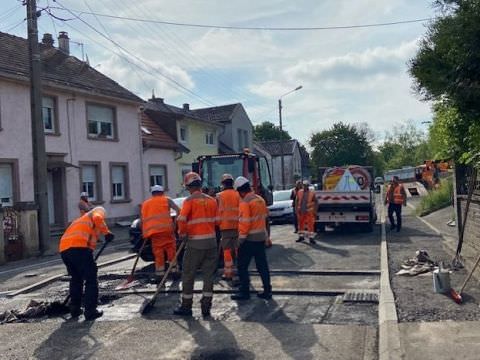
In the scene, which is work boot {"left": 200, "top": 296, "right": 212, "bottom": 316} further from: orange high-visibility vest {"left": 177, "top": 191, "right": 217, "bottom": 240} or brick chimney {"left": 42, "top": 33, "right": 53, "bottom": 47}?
brick chimney {"left": 42, "top": 33, "right": 53, "bottom": 47}

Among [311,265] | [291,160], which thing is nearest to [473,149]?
[311,265]

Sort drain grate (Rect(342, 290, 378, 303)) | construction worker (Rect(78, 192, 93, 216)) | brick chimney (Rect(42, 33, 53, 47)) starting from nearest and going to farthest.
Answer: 1. drain grate (Rect(342, 290, 378, 303))
2. construction worker (Rect(78, 192, 93, 216))
3. brick chimney (Rect(42, 33, 53, 47))

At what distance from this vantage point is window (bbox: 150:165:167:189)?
29.0 meters

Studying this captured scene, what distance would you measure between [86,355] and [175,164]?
25.4 meters

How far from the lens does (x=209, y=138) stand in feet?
125

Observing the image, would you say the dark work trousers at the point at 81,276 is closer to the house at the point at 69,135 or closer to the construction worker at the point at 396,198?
Answer: the house at the point at 69,135

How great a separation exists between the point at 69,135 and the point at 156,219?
553 inches

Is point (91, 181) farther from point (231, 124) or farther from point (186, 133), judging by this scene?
point (231, 124)

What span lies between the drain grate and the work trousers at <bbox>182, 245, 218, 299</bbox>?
187 centimetres

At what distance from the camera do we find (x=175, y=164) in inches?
1234

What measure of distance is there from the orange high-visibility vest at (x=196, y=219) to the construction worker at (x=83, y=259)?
1055 mm

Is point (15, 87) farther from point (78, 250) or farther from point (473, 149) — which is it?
point (473, 149)

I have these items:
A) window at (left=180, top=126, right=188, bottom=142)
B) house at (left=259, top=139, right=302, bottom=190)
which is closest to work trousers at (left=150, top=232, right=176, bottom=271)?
window at (left=180, top=126, right=188, bottom=142)

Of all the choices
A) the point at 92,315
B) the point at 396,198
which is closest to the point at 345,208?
the point at 396,198
